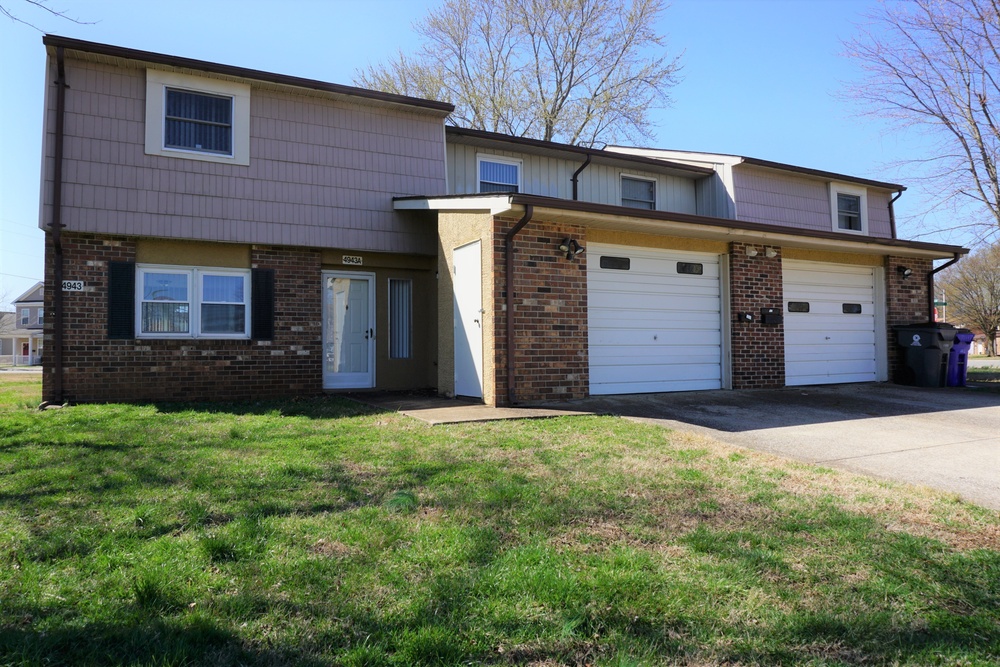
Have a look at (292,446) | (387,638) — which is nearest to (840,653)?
(387,638)

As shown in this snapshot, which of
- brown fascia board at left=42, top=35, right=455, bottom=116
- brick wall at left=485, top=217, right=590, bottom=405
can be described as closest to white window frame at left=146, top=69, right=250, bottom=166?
brown fascia board at left=42, top=35, right=455, bottom=116

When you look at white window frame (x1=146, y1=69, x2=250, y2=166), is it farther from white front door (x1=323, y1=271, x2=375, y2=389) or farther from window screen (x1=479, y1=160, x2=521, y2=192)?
window screen (x1=479, y1=160, x2=521, y2=192)

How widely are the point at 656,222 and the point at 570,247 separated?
1395mm

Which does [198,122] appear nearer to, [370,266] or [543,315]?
[370,266]

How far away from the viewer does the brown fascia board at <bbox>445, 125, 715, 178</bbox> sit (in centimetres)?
1191

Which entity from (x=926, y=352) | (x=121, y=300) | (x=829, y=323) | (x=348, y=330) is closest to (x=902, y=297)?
(x=926, y=352)

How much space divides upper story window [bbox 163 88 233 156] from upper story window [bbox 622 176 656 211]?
8351 mm

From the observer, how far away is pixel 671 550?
3.26m

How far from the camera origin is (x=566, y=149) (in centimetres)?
1271

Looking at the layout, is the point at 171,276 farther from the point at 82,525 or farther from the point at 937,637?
the point at 937,637

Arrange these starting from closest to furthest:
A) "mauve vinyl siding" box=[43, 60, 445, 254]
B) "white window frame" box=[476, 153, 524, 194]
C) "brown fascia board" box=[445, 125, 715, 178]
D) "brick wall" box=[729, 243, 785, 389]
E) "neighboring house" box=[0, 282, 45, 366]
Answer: "mauve vinyl siding" box=[43, 60, 445, 254]
"brick wall" box=[729, 243, 785, 389]
"brown fascia board" box=[445, 125, 715, 178]
"white window frame" box=[476, 153, 524, 194]
"neighboring house" box=[0, 282, 45, 366]

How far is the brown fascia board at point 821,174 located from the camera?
14.5m

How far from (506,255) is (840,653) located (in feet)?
21.4

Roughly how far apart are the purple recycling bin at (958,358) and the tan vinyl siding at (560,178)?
246 inches
